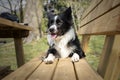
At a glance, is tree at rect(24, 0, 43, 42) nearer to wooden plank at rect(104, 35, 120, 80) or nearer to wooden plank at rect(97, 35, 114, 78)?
wooden plank at rect(97, 35, 114, 78)

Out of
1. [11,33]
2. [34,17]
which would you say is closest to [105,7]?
[11,33]

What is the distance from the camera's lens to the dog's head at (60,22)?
11.6 feet

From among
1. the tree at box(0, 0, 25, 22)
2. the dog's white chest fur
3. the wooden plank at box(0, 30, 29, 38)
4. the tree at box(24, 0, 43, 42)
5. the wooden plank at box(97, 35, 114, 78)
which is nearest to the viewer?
the wooden plank at box(97, 35, 114, 78)

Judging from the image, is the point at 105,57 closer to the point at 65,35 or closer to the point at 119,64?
the point at 119,64

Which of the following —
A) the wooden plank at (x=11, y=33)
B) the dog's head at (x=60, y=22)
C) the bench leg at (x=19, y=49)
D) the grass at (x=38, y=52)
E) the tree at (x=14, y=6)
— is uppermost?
the tree at (x=14, y=6)

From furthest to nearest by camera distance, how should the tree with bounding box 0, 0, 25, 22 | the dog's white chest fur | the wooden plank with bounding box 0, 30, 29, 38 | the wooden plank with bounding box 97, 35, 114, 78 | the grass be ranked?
the tree with bounding box 0, 0, 25, 22, the grass, the wooden plank with bounding box 0, 30, 29, 38, the dog's white chest fur, the wooden plank with bounding box 97, 35, 114, 78

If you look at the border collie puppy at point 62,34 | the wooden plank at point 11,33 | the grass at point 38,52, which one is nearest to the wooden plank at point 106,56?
the border collie puppy at point 62,34

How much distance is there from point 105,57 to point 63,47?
3.64 ft

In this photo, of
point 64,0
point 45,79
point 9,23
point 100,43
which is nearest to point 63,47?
point 9,23

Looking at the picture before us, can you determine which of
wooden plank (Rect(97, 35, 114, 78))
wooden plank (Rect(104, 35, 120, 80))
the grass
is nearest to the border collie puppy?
wooden plank (Rect(97, 35, 114, 78))

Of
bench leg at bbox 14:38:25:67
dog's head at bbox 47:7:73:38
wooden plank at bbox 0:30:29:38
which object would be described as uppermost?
dog's head at bbox 47:7:73:38

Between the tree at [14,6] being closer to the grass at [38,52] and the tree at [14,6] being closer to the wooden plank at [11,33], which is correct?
the grass at [38,52]

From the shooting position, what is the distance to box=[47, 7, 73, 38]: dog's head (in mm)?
3546

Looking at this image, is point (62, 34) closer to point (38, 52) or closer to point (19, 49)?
point (19, 49)
